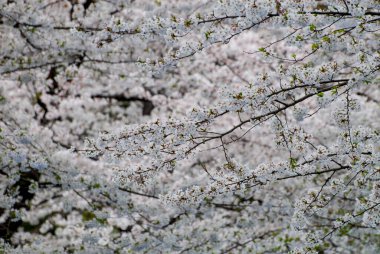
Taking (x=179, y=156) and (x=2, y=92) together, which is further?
(x=2, y=92)

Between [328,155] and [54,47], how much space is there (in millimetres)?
4552

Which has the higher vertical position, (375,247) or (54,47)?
(54,47)

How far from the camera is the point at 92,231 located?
21.1ft

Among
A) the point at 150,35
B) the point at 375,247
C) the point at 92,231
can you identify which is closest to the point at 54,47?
the point at 92,231

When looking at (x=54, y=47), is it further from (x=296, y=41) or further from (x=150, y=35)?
(x=296, y=41)

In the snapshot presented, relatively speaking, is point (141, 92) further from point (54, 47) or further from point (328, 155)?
point (328, 155)

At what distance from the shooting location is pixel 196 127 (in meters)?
3.34

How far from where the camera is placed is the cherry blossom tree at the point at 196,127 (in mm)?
3168

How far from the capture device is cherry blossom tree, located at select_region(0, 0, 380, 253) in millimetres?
3168

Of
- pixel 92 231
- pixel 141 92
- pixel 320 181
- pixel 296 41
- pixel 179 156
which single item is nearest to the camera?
pixel 296 41

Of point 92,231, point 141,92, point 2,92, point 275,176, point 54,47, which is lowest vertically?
point 275,176

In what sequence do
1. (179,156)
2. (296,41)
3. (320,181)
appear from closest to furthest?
(296,41), (179,156), (320,181)

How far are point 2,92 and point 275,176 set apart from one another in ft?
25.7

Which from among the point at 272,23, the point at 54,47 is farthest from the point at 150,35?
the point at 54,47
